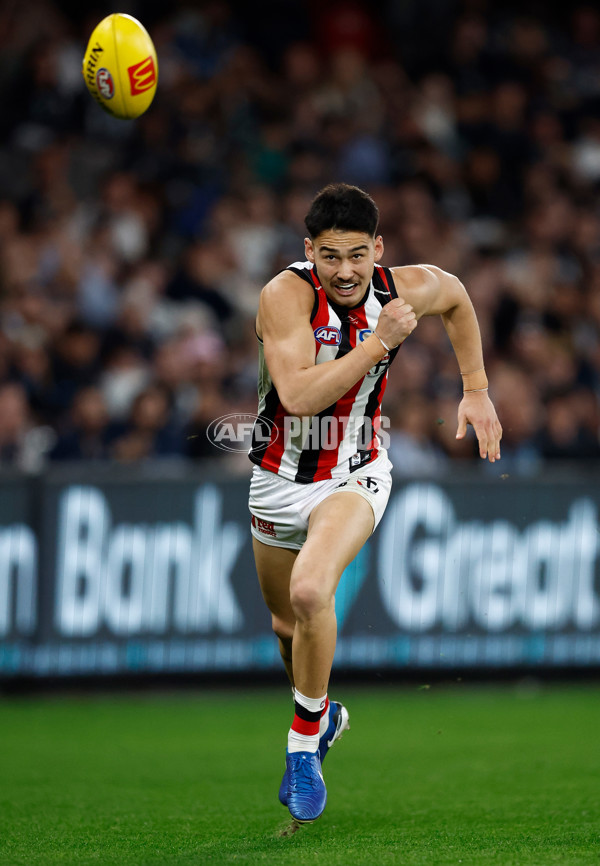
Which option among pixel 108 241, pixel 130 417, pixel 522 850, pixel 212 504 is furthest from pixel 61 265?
pixel 522 850

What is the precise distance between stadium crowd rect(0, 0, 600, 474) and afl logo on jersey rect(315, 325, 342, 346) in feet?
15.4

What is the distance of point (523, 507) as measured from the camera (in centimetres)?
1034

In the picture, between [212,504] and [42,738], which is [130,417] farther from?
[42,738]

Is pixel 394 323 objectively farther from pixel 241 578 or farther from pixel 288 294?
pixel 241 578

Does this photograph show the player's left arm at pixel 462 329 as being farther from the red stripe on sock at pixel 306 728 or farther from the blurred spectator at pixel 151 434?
the blurred spectator at pixel 151 434

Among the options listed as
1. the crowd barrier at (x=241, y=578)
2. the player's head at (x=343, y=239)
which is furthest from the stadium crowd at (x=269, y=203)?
the player's head at (x=343, y=239)

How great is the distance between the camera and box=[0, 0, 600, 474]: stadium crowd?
1088 centimetres

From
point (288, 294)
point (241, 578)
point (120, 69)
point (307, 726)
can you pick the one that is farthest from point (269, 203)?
point (307, 726)

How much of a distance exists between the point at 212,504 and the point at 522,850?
525 cm

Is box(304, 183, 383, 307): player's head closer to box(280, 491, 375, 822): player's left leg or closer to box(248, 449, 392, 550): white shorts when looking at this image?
box(248, 449, 392, 550): white shorts

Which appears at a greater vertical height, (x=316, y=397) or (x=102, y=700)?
(x=316, y=397)

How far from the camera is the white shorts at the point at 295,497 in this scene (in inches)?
225

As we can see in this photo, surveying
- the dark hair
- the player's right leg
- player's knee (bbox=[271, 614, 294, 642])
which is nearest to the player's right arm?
the dark hair

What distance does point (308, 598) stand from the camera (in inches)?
205
